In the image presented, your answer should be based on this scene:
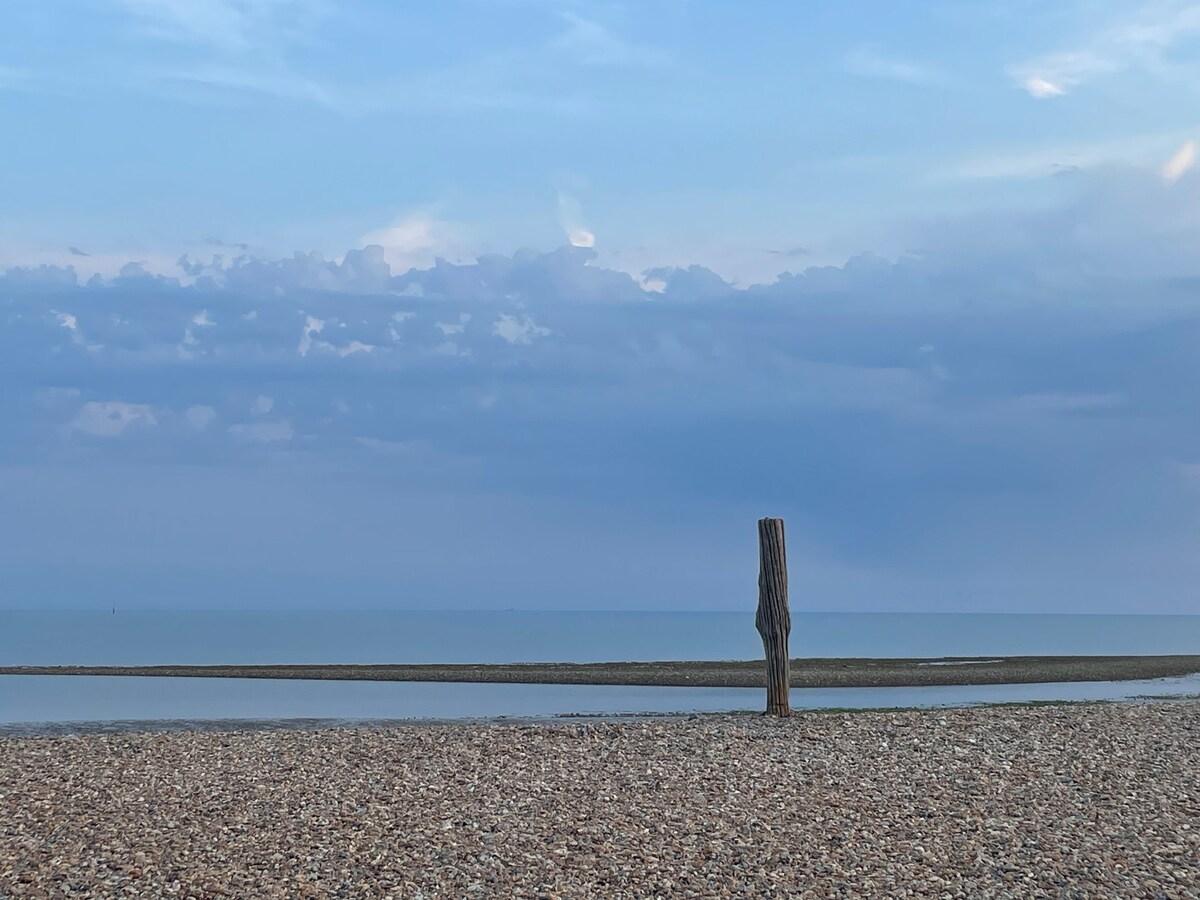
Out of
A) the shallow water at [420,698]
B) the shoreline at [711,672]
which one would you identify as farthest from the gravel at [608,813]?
the shoreline at [711,672]

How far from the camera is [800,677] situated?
134 feet

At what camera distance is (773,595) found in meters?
21.2

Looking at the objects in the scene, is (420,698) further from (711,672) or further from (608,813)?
(608,813)

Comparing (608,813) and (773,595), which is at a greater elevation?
(773,595)

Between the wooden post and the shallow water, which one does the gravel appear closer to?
Answer: the wooden post

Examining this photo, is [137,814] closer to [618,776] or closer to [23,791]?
[23,791]

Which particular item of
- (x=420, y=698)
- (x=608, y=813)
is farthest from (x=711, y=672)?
(x=608, y=813)

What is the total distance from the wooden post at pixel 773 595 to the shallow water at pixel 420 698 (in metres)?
5.84

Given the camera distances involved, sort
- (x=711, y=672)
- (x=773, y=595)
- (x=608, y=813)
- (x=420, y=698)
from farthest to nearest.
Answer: (x=711, y=672) < (x=420, y=698) < (x=773, y=595) < (x=608, y=813)

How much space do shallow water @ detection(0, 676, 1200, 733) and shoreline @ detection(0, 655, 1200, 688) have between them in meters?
1.98

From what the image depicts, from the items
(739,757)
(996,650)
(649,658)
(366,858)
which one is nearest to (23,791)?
(366,858)

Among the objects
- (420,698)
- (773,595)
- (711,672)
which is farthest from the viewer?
(711,672)

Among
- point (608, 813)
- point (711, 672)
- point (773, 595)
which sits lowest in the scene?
point (711, 672)

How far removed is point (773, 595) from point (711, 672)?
80.3 feet
